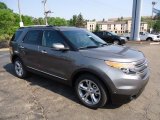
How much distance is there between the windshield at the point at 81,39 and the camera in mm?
5012

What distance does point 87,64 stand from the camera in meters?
4.40

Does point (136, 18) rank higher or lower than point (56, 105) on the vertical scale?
higher

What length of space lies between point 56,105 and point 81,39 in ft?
5.87

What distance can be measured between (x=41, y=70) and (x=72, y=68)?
4.55 ft

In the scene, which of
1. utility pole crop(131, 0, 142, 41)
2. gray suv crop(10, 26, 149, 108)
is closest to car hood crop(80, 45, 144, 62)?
gray suv crop(10, 26, 149, 108)

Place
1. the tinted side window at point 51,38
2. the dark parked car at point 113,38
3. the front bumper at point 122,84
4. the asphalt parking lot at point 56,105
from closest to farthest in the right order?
the front bumper at point 122,84 → the asphalt parking lot at point 56,105 → the tinted side window at point 51,38 → the dark parked car at point 113,38

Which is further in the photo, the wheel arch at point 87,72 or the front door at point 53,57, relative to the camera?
the front door at point 53,57

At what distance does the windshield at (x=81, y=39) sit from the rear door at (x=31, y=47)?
102 centimetres

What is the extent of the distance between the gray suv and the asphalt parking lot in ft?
1.02

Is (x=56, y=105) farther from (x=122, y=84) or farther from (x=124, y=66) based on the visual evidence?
(x=124, y=66)

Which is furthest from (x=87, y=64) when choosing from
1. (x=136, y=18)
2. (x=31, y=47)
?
(x=136, y=18)

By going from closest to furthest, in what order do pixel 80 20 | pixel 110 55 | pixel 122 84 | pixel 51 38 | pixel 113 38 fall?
pixel 122 84 < pixel 110 55 < pixel 51 38 < pixel 113 38 < pixel 80 20

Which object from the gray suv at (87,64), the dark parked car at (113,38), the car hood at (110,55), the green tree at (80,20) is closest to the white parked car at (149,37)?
the dark parked car at (113,38)

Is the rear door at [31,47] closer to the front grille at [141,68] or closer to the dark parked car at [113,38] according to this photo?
the front grille at [141,68]
